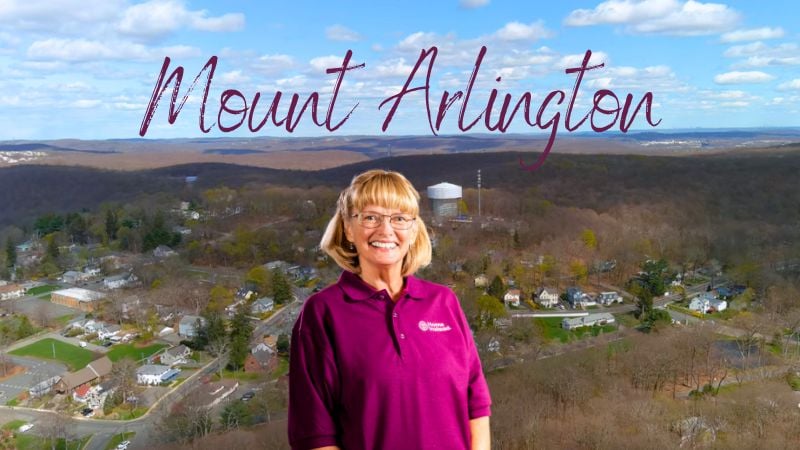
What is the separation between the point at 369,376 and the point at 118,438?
366 inches

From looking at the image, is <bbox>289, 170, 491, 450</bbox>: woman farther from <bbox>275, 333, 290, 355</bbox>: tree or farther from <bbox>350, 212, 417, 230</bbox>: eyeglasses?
<bbox>275, 333, 290, 355</bbox>: tree

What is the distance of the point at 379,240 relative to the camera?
1.27 m

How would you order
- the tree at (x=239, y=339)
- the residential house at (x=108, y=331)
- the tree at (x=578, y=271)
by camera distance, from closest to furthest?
1. the tree at (x=239, y=339)
2. the residential house at (x=108, y=331)
3. the tree at (x=578, y=271)

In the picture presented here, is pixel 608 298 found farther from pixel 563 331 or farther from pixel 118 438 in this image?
pixel 118 438

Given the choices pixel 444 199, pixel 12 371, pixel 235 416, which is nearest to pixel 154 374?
pixel 235 416

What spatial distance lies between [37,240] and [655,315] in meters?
22.9

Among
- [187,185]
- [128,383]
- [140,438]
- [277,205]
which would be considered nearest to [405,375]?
[140,438]

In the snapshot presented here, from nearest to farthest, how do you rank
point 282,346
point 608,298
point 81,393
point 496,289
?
1. point 81,393
2. point 282,346
3. point 496,289
4. point 608,298

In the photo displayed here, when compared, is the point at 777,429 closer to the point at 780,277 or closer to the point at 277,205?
the point at 780,277

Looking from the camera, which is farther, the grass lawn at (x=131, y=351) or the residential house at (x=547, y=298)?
the residential house at (x=547, y=298)

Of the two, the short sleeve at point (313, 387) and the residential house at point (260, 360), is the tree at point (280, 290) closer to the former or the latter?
the residential house at point (260, 360)

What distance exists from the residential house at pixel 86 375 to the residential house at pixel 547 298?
31.5ft

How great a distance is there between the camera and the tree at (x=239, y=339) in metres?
11.3

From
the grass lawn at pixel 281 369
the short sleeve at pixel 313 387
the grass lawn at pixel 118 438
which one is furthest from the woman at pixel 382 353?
the grass lawn at pixel 281 369
